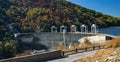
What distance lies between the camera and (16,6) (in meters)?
156

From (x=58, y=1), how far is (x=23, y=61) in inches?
6051

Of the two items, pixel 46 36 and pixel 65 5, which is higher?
pixel 65 5

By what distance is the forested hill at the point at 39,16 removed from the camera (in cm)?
12707

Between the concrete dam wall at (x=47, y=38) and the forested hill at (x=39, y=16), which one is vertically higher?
the forested hill at (x=39, y=16)

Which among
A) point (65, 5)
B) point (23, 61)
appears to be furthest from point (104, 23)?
point (23, 61)

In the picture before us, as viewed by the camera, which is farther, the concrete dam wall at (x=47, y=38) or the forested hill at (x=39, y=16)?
the forested hill at (x=39, y=16)

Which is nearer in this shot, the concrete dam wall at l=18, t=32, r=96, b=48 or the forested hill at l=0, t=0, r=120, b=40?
the concrete dam wall at l=18, t=32, r=96, b=48

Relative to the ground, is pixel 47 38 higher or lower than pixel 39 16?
lower

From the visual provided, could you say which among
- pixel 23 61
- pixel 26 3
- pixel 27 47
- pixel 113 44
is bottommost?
pixel 27 47

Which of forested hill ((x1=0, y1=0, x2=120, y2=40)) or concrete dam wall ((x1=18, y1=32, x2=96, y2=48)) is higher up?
forested hill ((x1=0, y1=0, x2=120, y2=40))

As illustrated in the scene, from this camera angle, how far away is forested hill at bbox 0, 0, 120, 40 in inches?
5003

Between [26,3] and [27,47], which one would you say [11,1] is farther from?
[27,47]

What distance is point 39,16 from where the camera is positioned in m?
142

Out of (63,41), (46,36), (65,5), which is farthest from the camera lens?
(65,5)
